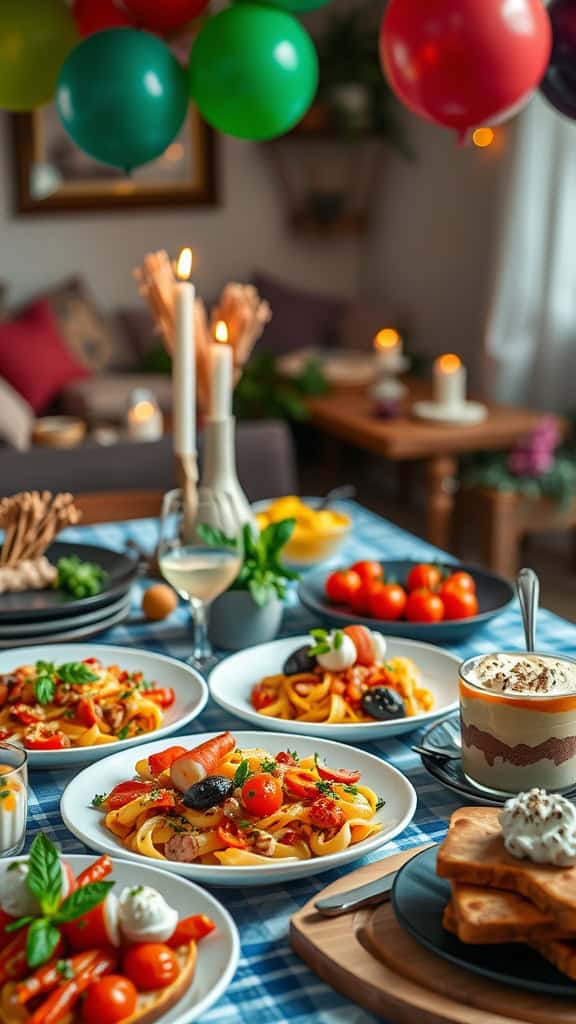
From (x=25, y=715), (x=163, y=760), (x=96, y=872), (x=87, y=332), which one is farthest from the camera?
(x=87, y=332)

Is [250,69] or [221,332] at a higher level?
[250,69]

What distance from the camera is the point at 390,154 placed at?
6.57 metres

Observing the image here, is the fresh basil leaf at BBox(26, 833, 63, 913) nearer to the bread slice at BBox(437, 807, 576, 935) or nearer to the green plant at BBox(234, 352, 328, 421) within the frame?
the bread slice at BBox(437, 807, 576, 935)

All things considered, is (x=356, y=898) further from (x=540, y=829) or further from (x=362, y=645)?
(x=362, y=645)

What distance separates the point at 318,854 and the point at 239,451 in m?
2.24

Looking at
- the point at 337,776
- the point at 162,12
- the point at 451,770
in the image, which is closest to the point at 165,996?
the point at 337,776

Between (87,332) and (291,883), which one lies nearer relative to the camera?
(291,883)

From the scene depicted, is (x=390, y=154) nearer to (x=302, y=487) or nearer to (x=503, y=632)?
(x=302, y=487)

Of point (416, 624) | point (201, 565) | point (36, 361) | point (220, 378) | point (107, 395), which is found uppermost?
point (220, 378)

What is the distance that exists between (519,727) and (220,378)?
2.64 feet

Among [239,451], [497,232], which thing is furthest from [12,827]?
[497,232]

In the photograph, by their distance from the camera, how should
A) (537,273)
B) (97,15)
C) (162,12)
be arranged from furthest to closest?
1. (537,273)
2. (97,15)
3. (162,12)

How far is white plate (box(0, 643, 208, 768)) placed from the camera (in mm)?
1199

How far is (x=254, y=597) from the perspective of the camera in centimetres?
155
